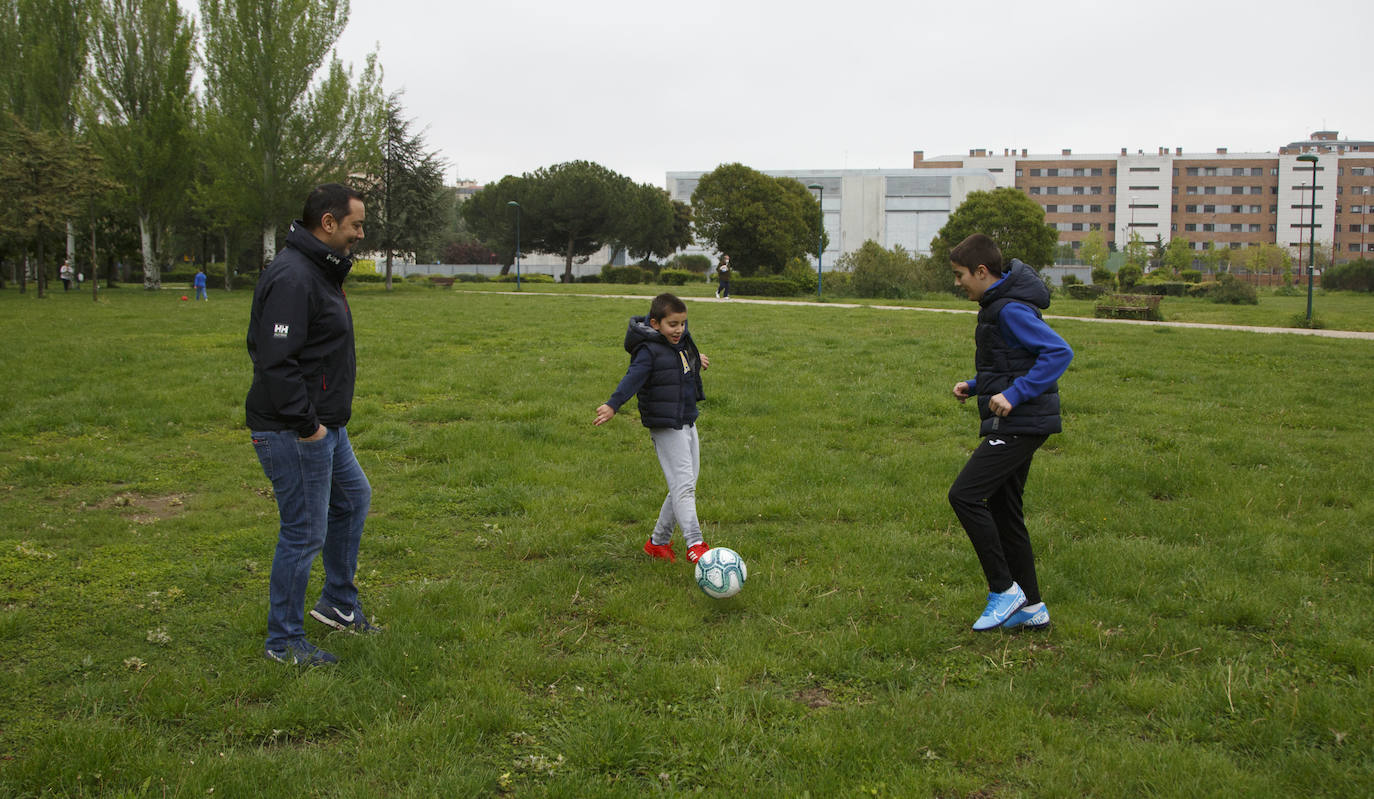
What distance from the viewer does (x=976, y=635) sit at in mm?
4848

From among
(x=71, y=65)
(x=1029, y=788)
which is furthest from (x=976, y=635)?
(x=71, y=65)

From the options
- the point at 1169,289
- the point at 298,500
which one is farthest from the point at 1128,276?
the point at 298,500

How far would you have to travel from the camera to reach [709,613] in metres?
5.18

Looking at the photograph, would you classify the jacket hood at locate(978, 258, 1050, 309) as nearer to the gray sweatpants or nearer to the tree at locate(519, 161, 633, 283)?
the gray sweatpants

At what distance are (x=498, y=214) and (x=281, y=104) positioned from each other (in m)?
37.0

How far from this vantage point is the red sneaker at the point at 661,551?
20.1 ft

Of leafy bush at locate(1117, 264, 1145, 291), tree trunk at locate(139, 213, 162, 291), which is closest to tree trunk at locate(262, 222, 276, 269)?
tree trunk at locate(139, 213, 162, 291)

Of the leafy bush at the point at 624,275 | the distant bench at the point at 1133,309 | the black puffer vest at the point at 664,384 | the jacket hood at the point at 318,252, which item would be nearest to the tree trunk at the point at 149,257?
the leafy bush at the point at 624,275

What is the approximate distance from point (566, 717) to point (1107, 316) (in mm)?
25357

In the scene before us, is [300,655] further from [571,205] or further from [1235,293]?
[571,205]

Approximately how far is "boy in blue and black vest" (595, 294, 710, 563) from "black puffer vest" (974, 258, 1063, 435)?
180cm

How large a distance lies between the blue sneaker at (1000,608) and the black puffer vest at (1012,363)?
91 cm

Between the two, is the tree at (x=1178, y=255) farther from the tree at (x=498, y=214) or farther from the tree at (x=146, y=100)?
the tree at (x=146, y=100)

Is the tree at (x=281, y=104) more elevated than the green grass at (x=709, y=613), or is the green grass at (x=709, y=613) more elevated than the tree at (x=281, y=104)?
the tree at (x=281, y=104)
